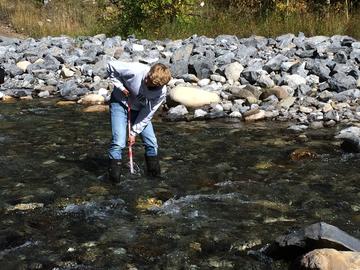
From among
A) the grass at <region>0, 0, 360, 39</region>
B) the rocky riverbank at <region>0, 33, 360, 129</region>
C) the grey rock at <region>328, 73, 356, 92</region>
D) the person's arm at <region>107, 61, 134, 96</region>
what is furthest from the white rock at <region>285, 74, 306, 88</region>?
the person's arm at <region>107, 61, 134, 96</region>

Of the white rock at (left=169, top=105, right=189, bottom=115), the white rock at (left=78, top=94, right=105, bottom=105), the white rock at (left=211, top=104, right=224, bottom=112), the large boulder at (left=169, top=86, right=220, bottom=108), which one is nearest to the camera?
the white rock at (left=169, top=105, right=189, bottom=115)

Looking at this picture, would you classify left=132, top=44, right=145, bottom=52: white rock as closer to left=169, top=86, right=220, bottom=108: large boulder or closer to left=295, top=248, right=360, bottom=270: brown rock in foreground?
left=169, top=86, right=220, bottom=108: large boulder

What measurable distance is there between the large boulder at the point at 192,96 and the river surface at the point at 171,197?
62.3 inches

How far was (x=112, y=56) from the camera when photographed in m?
15.0

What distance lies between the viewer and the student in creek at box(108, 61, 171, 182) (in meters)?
6.24

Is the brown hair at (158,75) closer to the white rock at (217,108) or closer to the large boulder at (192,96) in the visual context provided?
the white rock at (217,108)

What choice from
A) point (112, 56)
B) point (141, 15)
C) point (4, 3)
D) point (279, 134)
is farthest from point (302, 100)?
point (4, 3)

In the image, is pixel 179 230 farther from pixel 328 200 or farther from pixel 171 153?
pixel 171 153

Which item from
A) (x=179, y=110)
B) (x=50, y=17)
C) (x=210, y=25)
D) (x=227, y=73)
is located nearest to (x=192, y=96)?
(x=179, y=110)

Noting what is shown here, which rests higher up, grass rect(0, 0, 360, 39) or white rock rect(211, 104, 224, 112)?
grass rect(0, 0, 360, 39)

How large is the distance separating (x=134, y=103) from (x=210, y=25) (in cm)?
1212

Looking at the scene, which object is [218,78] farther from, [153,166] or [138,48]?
[153,166]

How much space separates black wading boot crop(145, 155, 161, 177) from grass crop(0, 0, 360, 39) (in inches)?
398

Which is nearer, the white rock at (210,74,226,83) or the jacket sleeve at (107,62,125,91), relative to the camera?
the jacket sleeve at (107,62,125,91)
